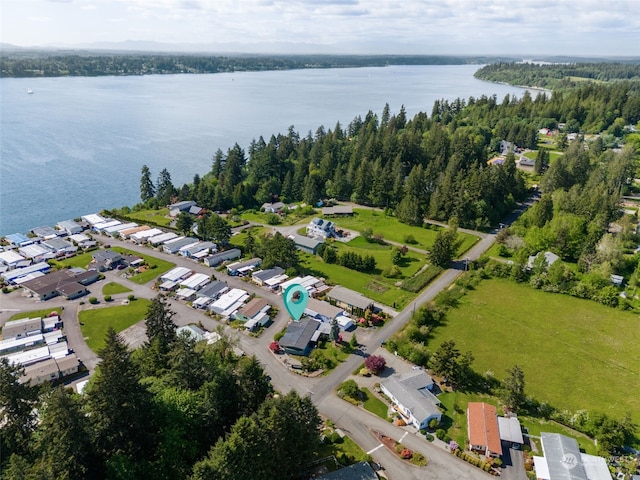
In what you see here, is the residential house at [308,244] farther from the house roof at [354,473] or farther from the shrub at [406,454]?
the house roof at [354,473]

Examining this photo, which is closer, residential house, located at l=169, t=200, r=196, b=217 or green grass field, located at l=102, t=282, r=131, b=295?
green grass field, located at l=102, t=282, r=131, b=295

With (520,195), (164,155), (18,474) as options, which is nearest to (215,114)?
(164,155)

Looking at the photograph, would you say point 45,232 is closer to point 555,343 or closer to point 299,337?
point 299,337

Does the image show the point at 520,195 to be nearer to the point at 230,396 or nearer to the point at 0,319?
the point at 230,396

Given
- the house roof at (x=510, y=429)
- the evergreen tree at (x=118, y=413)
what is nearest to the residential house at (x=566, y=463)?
the house roof at (x=510, y=429)

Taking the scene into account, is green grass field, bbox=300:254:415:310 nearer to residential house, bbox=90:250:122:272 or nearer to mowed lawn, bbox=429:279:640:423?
mowed lawn, bbox=429:279:640:423

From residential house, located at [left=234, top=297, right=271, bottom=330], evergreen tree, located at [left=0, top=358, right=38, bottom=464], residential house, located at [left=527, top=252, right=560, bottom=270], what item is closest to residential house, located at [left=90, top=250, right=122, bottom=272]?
residential house, located at [left=234, top=297, right=271, bottom=330]

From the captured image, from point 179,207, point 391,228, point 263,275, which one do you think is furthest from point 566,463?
point 179,207
